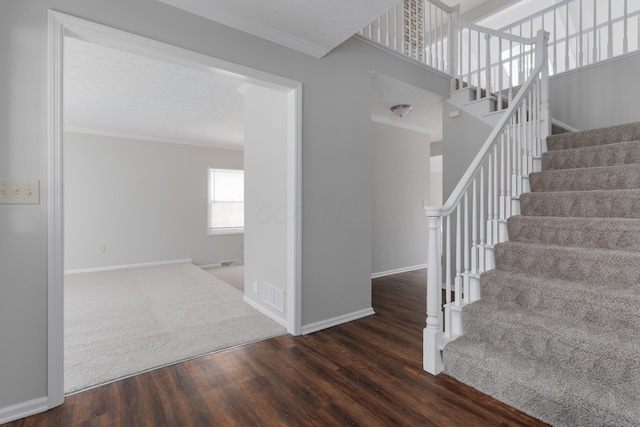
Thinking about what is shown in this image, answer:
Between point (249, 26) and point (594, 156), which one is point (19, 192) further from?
point (594, 156)

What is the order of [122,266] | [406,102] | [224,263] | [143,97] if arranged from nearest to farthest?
[143,97] → [406,102] → [122,266] → [224,263]

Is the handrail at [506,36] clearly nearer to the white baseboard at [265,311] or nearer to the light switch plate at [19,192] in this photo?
the white baseboard at [265,311]

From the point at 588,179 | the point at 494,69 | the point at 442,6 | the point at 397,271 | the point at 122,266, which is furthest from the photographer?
the point at 122,266

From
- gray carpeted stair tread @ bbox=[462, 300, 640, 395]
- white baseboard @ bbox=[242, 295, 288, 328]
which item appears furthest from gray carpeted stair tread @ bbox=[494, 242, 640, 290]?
white baseboard @ bbox=[242, 295, 288, 328]

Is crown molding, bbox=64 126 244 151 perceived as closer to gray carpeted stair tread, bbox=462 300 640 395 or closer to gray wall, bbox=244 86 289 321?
gray wall, bbox=244 86 289 321

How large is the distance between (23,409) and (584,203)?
3.72 meters

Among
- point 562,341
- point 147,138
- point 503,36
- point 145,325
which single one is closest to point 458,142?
point 503,36

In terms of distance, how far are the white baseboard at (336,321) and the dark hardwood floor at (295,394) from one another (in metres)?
0.16

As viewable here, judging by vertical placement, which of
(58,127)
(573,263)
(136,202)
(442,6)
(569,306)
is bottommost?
(569,306)

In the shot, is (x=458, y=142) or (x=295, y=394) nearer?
(x=295, y=394)

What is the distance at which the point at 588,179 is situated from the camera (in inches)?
96.0

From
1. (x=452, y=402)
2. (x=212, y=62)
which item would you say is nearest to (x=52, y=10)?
(x=212, y=62)

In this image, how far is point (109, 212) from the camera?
17.6 ft

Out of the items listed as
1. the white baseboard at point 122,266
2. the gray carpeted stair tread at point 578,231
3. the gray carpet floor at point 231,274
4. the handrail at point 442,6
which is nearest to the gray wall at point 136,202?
the white baseboard at point 122,266
